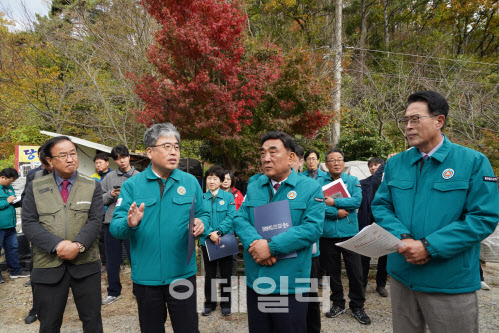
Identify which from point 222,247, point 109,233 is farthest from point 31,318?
point 222,247

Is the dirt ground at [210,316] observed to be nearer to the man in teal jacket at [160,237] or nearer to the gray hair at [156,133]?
the man in teal jacket at [160,237]

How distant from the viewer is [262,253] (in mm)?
2246

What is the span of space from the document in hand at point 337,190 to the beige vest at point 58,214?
282 cm

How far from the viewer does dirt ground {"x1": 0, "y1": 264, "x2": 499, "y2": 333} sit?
3.89 m

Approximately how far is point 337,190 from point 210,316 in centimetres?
246

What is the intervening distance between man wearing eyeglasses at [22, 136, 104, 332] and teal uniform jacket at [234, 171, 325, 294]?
1463 millimetres

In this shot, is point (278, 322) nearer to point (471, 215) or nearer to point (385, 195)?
point (385, 195)

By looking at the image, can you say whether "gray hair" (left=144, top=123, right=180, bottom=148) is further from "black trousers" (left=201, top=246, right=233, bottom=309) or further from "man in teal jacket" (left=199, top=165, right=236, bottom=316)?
"black trousers" (left=201, top=246, right=233, bottom=309)

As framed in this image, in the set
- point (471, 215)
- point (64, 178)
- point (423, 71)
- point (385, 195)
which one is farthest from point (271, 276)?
point (423, 71)

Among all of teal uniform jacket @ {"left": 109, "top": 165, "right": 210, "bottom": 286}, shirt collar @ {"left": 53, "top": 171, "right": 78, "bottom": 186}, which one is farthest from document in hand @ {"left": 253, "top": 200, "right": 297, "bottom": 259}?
shirt collar @ {"left": 53, "top": 171, "right": 78, "bottom": 186}

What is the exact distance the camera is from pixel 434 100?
2180mm

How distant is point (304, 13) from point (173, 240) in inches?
744

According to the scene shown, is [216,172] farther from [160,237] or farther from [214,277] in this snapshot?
[160,237]

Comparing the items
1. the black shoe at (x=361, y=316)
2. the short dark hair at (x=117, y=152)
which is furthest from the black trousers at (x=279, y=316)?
the short dark hair at (x=117, y=152)
